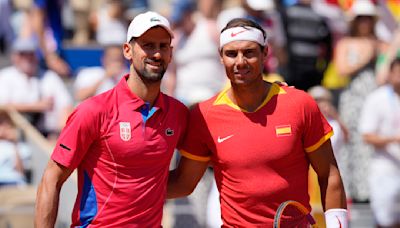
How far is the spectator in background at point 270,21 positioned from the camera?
41.8 ft

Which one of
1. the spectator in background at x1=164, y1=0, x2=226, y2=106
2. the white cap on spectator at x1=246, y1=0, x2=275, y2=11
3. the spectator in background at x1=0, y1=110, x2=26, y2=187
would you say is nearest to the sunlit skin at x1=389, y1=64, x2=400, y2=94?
the white cap on spectator at x1=246, y1=0, x2=275, y2=11

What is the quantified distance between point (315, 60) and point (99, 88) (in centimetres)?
268

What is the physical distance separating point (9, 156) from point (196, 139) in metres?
4.37

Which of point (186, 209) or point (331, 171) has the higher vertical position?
point (331, 171)

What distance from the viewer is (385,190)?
12172 millimetres

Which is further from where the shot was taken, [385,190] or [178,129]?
[385,190]

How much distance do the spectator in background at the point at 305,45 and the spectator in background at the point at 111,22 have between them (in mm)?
1897

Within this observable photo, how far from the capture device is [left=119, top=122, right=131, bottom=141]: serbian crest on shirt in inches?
285

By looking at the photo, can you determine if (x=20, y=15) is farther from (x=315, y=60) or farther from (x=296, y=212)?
(x=296, y=212)

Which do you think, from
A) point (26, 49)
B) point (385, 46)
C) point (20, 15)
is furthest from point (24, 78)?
point (385, 46)

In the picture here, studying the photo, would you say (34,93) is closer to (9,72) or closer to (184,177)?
(9,72)

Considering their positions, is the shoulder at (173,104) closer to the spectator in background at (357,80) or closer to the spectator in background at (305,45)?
the spectator in background at (357,80)

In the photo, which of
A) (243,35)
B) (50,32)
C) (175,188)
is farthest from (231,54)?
(50,32)

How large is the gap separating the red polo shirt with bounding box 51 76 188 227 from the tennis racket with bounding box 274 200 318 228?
2.58 feet
